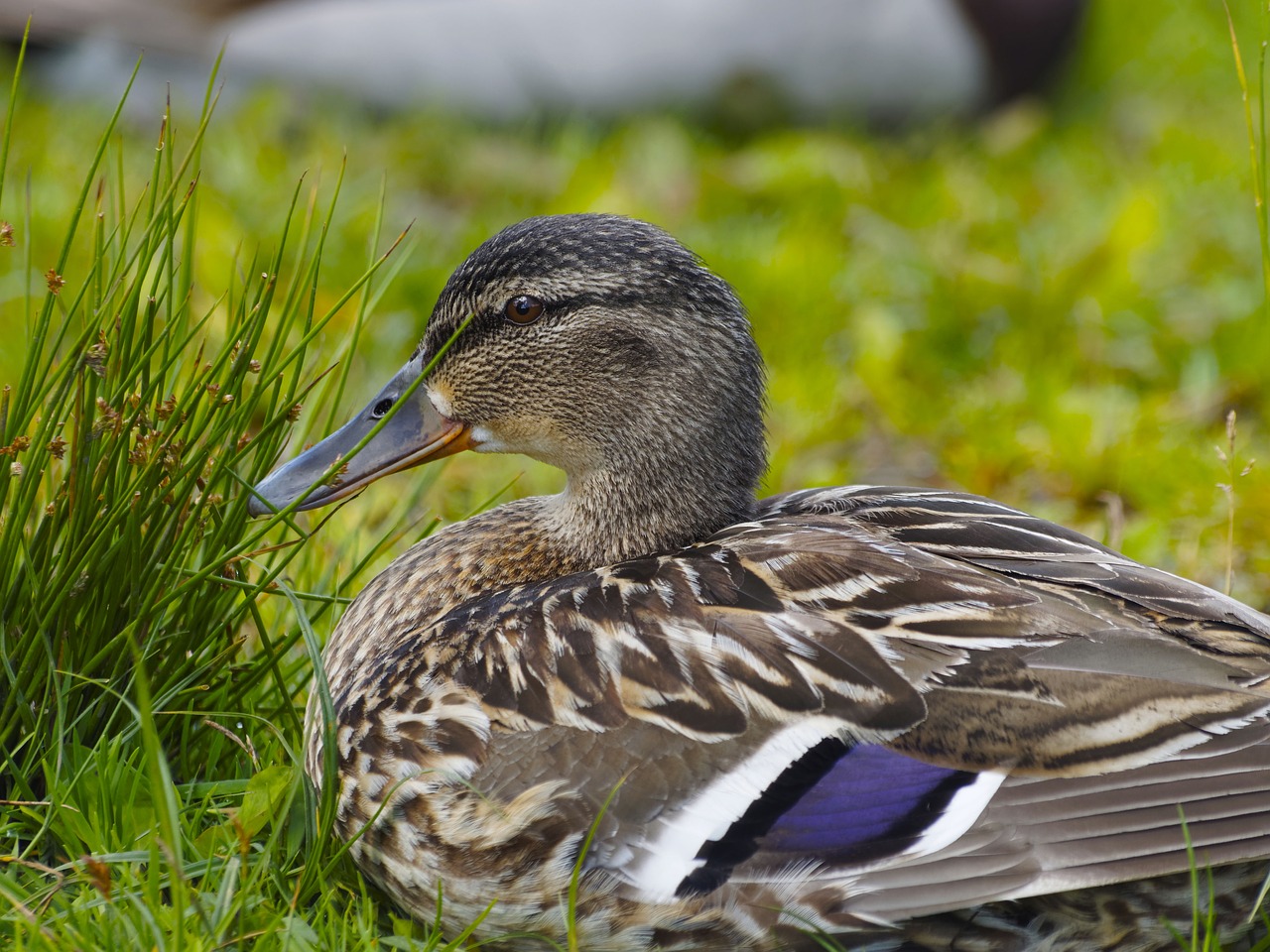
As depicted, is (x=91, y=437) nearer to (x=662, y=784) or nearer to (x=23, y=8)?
(x=662, y=784)

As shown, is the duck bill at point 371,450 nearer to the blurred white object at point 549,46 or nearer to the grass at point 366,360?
the grass at point 366,360

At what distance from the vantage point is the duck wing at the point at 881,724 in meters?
2.29

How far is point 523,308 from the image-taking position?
3045 millimetres

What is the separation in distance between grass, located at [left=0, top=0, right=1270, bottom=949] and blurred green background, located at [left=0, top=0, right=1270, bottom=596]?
2cm

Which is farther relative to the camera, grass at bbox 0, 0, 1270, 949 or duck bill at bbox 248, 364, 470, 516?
duck bill at bbox 248, 364, 470, 516

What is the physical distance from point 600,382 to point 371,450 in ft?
1.74

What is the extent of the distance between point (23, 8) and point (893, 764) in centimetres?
658

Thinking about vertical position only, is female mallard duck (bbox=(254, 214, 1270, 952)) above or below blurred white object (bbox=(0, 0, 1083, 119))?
below

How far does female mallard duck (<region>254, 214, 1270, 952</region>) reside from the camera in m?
2.32

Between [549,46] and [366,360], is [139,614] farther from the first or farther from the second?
[549,46]

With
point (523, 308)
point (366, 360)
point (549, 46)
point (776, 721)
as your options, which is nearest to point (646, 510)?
point (523, 308)

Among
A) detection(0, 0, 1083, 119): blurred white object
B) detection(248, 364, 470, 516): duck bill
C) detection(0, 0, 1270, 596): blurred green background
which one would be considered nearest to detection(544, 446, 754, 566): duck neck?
detection(248, 364, 470, 516): duck bill

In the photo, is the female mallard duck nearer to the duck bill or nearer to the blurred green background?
the duck bill

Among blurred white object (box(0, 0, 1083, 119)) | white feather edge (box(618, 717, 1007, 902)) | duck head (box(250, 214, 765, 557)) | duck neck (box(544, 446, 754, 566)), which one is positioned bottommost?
white feather edge (box(618, 717, 1007, 902))
